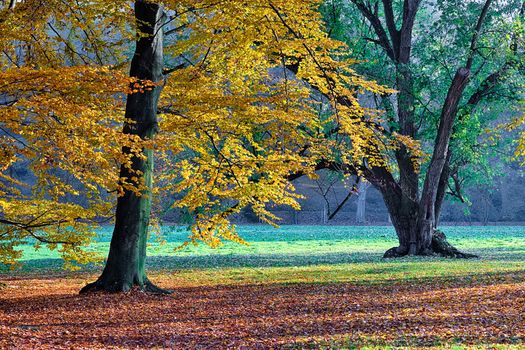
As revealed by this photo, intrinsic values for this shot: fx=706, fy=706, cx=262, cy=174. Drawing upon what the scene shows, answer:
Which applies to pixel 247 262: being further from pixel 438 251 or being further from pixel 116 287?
pixel 116 287

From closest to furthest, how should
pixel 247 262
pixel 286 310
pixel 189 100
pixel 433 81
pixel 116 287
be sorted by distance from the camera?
pixel 286 310, pixel 116 287, pixel 189 100, pixel 433 81, pixel 247 262

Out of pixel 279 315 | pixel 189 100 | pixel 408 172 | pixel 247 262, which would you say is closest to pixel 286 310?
pixel 279 315

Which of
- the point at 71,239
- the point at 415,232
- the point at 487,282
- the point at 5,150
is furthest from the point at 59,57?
the point at 415,232

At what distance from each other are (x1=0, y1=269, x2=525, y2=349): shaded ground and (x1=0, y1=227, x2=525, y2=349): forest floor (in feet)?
0.05

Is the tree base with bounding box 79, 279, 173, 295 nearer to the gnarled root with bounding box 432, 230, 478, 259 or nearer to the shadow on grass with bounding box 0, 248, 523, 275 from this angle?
the shadow on grass with bounding box 0, 248, 523, 275

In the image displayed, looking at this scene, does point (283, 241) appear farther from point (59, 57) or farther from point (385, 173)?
point (59, 57)

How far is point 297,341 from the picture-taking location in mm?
7645

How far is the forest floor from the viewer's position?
7.73 m

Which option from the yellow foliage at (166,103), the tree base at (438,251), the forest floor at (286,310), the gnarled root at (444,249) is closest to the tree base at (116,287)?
the forest floor at (286,310)

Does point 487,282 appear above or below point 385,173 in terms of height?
below

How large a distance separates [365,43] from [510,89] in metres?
4.39

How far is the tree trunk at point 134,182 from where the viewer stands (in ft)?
41.2

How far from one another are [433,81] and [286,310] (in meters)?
12.9

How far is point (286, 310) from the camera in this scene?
1017 centimetres
